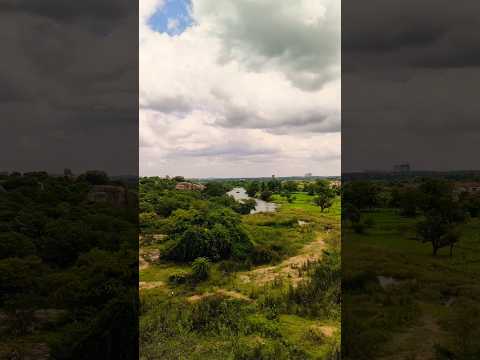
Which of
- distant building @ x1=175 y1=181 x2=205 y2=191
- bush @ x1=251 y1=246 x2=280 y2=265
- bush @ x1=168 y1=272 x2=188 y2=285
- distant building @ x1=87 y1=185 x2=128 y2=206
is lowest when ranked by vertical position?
bush @ x1=168 y1=272 x2=188 y2=285

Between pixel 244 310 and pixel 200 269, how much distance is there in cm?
169

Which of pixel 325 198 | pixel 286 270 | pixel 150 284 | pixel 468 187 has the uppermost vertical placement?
pixel 468 187

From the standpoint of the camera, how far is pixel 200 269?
11.6 metres

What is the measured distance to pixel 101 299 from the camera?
12406 mm

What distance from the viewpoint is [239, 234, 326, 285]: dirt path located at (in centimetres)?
1159

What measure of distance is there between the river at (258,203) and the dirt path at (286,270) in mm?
2011

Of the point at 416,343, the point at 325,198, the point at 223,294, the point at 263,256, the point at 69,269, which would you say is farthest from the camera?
the point at 69,269

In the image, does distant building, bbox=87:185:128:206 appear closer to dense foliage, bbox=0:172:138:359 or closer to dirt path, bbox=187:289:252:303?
dense foliage, bbox=0:172:138:359

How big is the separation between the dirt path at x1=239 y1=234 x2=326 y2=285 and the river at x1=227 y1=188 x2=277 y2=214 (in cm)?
201

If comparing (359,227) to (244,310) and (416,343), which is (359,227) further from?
(244,310)

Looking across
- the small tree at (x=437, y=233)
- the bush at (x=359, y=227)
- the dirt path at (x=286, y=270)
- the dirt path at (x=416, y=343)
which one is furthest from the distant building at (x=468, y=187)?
the dirt path at (x=286, y=270)

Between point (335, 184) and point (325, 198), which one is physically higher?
point (335, 184)

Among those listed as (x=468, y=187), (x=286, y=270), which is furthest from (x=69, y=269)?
(x=468, y=187)

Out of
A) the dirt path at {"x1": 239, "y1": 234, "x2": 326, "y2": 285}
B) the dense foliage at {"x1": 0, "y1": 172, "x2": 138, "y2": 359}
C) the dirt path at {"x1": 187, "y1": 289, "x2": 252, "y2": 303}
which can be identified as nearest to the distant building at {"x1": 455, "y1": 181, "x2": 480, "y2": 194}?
the dirt path at {"x1": 239, "y1": 234, "x2": 326, "y2": 285}
